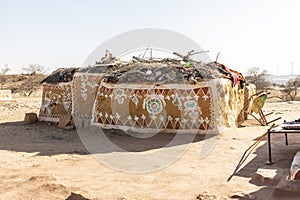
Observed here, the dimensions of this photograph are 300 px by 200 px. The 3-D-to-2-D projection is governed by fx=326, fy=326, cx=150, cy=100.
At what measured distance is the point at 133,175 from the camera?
526 cm

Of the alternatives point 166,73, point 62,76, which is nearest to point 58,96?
point 62,76

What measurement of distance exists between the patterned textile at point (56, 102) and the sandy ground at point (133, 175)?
285 cm

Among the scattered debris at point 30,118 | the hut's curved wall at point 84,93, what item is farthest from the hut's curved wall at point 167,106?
the scattered debris at point 30,118

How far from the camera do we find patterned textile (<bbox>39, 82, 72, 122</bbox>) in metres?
11.0

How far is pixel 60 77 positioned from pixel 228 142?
6399 millimetres

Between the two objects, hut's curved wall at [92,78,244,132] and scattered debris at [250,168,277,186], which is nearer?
scattered debris at [250,168,277,186]

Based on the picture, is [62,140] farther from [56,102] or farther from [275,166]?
[275,166]

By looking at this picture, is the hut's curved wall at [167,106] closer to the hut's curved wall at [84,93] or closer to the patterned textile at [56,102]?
the hut's curved wall at [84,93]

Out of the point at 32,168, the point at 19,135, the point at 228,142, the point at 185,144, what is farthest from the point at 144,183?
the point at 19,135

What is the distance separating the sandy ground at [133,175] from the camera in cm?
429

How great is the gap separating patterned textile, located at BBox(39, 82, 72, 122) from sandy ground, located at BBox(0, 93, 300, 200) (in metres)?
2.85

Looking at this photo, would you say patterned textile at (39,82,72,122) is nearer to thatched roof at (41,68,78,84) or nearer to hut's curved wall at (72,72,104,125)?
thatched roof at (41,68,78,84)

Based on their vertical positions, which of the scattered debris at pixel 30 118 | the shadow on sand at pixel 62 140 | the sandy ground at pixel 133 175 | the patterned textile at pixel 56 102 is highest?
the patterned textile at pixel 56 102

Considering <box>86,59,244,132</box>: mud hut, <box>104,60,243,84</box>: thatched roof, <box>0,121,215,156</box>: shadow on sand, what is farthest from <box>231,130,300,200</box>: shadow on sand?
<box>104,60,243,84</box>: thatched roof
